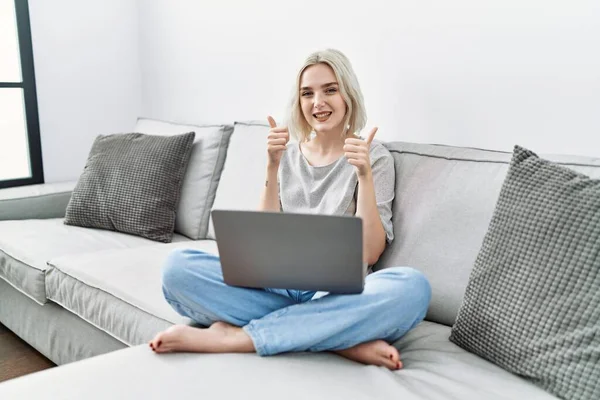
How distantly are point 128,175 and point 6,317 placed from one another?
0.72 metres

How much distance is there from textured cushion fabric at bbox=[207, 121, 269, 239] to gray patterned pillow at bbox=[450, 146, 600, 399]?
1.01 metres

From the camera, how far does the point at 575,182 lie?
120cm

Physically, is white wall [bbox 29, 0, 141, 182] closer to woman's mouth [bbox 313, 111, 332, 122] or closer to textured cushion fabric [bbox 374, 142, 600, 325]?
woman's mouth [bbox 313, 111, 332, 122]

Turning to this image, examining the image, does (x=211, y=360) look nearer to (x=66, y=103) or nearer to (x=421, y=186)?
(x=421, y=186)

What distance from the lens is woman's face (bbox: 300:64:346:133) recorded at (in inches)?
68.1

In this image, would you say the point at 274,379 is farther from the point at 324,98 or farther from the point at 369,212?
the point at 324,98

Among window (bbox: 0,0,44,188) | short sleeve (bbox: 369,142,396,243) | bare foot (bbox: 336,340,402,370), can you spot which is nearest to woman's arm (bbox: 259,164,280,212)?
short sleeve (bbox: 369,142,396,243)

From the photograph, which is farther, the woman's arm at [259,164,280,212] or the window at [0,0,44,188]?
the window at [0,0,44,188]

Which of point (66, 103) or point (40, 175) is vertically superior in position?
point (66, 103)

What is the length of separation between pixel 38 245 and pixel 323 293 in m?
1.18

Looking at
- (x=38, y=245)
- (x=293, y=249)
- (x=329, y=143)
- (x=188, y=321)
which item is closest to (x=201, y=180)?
(x=38, y=245)

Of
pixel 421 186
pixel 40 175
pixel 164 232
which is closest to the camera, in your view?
pixel 421 186

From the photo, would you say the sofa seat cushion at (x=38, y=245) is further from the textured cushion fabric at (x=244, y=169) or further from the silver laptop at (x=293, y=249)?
the silver laptop at (x=293, y=249)

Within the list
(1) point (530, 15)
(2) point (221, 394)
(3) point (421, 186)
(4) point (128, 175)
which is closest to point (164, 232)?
(4) point (128, 175)
